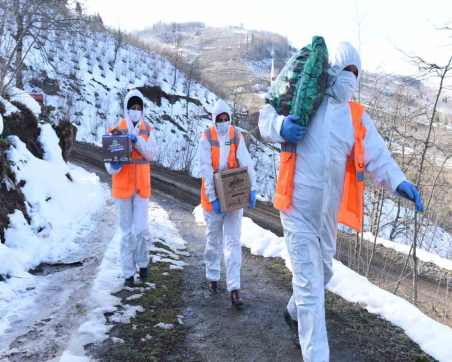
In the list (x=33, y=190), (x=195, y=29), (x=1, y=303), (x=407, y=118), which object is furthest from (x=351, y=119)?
(x=195, y=29)

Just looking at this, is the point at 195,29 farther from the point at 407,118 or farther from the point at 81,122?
the point at 407,118

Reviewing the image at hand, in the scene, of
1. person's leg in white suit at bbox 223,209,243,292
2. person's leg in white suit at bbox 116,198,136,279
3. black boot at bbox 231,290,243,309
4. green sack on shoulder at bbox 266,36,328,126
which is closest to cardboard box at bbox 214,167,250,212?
person's leg in white suit at bbox 223,209,243,292

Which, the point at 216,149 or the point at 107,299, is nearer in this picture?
the point at 107,299

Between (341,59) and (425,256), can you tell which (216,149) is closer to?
(341,59)

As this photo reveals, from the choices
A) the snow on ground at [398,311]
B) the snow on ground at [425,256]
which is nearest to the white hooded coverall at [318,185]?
the snow on ground at [398,311]

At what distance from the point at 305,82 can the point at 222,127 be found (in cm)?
188

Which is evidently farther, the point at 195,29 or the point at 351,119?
the point at 195,29

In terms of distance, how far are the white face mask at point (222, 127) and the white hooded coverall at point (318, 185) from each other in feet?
5.34

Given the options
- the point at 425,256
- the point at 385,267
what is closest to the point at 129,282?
the point at 385,267

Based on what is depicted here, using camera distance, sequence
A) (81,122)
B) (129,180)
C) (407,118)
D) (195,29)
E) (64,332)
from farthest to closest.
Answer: (195,29)
(81,122)
(407,118)
(129,180)
(64,332)

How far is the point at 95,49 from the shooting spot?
39.2 m

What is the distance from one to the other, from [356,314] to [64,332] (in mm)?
2752

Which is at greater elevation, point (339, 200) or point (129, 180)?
point (339, 200)

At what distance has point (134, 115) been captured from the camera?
524 centimetres
